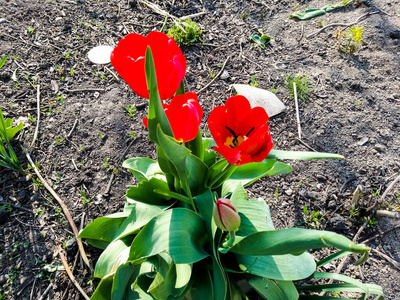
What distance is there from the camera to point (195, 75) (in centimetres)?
227

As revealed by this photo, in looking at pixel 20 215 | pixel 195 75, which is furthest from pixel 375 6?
pixel 20 215

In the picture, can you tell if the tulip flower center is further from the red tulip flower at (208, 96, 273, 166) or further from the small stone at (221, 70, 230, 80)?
the small stone at (221, 70, 230, 80)

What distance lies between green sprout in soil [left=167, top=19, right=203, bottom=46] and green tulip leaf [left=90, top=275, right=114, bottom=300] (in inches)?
68.6

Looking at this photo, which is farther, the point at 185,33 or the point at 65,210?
the point at 185,33

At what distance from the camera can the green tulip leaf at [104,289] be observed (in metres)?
1.16

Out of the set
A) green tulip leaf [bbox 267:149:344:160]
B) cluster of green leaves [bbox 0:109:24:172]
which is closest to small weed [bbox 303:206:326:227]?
green tulip leaf [bbox 267:149:344:160]

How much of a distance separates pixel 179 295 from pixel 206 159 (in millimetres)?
522

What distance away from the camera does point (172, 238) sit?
981 mm

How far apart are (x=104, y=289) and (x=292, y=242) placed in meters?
0.75

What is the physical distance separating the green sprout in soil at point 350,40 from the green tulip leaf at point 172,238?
1887 mm

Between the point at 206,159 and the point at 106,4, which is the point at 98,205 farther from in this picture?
the point at 106,4

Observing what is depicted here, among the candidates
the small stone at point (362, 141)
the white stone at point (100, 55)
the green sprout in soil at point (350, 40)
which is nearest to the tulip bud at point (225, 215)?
the small stone at point (362, 141)

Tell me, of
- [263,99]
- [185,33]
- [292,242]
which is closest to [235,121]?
[292,242]

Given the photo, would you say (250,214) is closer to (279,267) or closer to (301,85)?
(279,267)
